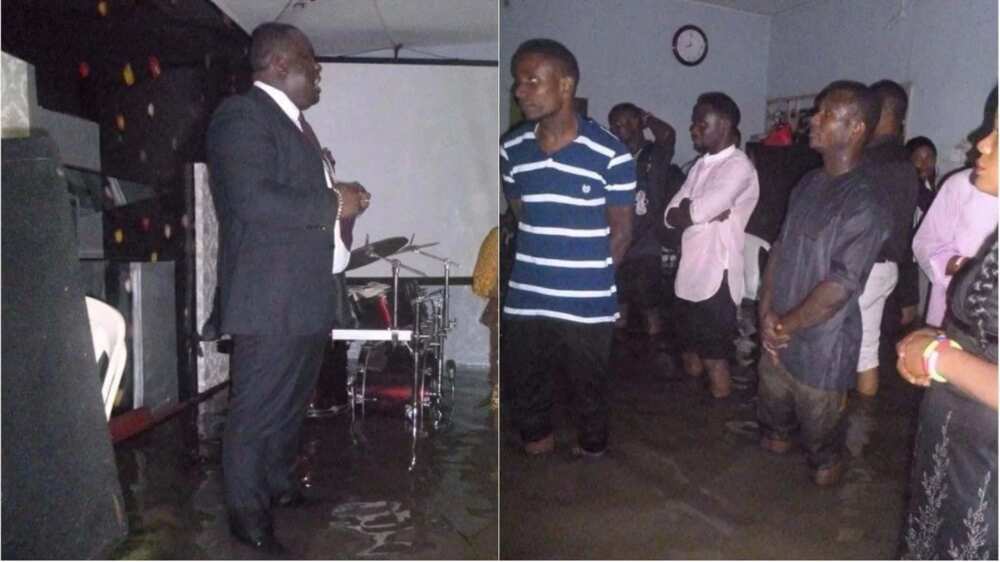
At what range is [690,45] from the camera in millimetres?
4488

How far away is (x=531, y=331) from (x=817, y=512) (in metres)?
0.84

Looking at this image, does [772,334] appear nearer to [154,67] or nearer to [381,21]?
[381,21]

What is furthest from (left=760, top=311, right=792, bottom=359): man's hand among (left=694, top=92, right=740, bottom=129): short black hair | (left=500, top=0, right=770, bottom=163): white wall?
(left=500, top=0, right=770, bottom=163): white wall

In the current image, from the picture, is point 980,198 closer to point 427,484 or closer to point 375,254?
point 427,484

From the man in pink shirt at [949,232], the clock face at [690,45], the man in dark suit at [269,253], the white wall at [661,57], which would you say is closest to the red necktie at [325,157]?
the man in dark suit at [269,253]

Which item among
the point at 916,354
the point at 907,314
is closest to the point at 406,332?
the point at 916,354

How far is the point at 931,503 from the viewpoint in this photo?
1.04 meters

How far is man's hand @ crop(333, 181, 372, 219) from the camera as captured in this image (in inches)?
66.5

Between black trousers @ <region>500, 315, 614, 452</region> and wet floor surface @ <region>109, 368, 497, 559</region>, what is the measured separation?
27 centimetres

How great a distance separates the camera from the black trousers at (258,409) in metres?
1.59

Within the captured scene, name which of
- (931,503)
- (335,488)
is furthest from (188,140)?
(931,503)

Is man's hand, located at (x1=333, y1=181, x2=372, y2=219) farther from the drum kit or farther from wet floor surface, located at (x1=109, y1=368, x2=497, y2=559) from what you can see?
wet floor surface, located at (x1=109, y1=368, x2=497, y2=559)

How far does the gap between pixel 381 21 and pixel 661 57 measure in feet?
7.34

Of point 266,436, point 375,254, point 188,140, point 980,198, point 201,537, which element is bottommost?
point 201,537
